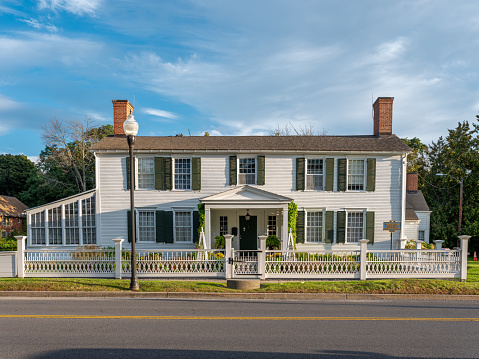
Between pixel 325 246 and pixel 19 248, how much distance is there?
1415cm

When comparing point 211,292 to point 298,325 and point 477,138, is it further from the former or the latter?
point 477,138

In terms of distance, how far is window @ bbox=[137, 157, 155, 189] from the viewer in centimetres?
1750

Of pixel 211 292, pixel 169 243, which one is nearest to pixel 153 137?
pixel 169 243

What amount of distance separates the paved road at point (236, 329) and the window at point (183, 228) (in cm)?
786

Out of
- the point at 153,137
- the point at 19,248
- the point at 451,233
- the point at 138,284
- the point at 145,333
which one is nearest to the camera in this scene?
the point at 145,333

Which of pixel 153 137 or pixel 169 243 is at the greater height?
pixel 153 137

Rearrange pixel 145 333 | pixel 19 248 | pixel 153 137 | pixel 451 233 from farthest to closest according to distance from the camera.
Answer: pixel 451 233
pixel 153 137
pixel 19 248
pixel 145 333

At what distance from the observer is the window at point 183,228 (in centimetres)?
1736

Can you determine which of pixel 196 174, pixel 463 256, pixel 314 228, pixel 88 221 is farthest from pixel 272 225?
pixel 88 221

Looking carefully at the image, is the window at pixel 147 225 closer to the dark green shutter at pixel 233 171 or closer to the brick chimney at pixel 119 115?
the dark green shutter at pixel 233 171

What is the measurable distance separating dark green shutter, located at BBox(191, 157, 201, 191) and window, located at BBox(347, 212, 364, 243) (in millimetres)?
8572

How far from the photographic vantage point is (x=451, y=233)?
85.4ft

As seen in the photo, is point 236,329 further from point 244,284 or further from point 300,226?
point 300,226

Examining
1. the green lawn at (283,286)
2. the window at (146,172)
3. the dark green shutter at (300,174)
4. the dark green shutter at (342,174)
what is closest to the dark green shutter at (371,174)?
the dark green shutter at (342,174)
